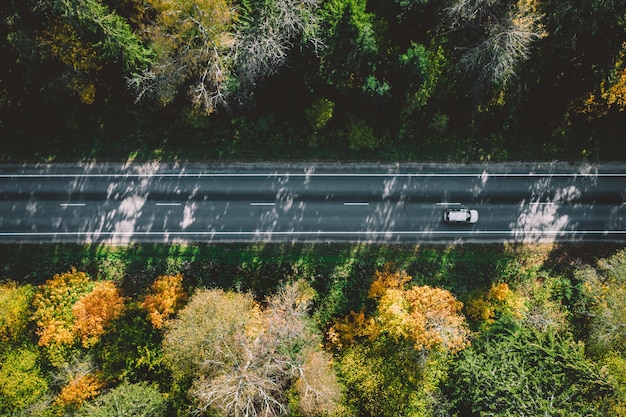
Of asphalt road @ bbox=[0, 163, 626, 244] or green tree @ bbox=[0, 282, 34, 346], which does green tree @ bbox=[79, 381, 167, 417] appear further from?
asphalt road @ bbox=[0, 163, 626, 244]

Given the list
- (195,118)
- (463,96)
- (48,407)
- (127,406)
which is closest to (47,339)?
(48,407)

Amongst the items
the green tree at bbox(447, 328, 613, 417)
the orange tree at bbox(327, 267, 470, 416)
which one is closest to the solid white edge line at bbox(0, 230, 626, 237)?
the orange tree at bbox(327, 267, 470, 416)

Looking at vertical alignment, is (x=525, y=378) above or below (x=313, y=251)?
below

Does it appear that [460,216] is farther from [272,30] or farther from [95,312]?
[95,312]

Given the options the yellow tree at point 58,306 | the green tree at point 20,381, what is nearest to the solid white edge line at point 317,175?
the yellow tree at point 58,306

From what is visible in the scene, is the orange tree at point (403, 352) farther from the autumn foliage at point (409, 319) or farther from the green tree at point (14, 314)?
the green tree at point (14, 314)

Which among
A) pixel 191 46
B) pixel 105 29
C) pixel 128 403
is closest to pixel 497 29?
pixel 191 46
